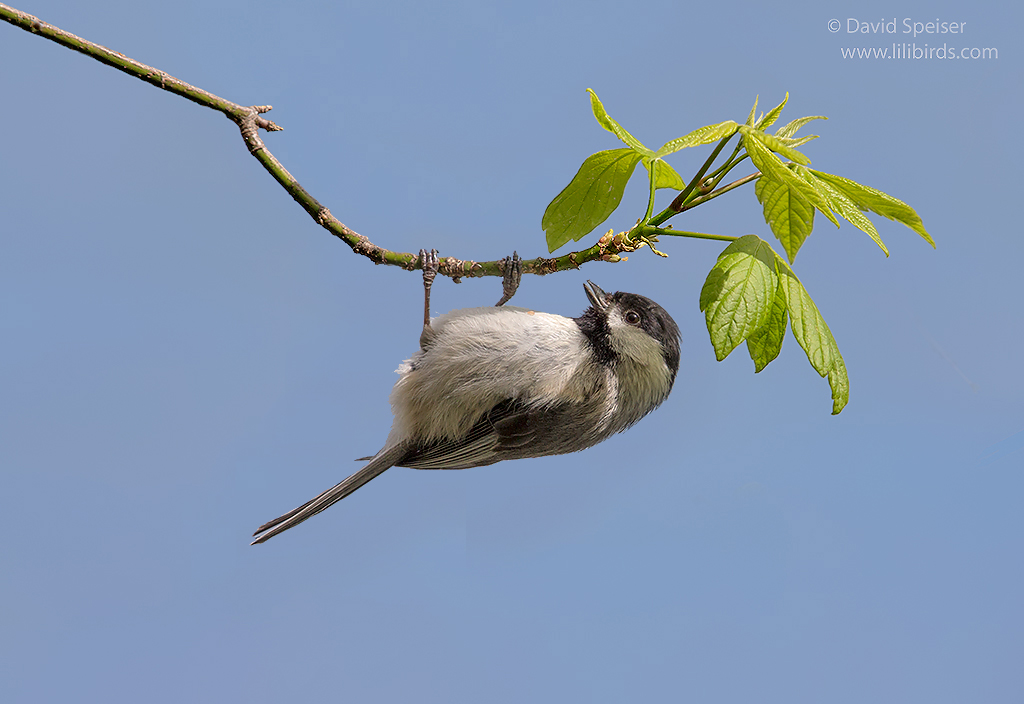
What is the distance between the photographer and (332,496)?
2219mm

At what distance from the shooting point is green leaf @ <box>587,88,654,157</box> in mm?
1616

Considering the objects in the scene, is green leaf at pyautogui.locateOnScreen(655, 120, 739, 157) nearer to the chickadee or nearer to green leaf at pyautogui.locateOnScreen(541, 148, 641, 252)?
green leaf at pyautogui.locateOnScreen(541, 148, 641, 252)

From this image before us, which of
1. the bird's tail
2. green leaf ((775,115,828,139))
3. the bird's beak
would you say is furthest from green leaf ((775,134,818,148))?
the bird's tail

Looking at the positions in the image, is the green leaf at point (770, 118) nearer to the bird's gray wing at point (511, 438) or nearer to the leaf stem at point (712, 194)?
the leaf stem at point (712, 194)

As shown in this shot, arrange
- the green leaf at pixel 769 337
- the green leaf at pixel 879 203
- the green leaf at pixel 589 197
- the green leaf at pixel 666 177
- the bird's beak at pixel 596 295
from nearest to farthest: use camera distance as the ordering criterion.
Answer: the green leaf at pixel 879 203
the green leaf at pixel 769 337
the green leaf at pixel 589 197
the green leaf at pixel 666 177
the bird's beak at pixel 596 295

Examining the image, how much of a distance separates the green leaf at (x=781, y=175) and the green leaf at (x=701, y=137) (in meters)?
0.05

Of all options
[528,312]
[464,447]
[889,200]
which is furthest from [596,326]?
[889,200]

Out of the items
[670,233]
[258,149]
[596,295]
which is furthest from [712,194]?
[258,149]

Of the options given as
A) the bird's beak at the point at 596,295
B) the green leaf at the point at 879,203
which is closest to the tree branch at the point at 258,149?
the bird's beak at the point at 596,295

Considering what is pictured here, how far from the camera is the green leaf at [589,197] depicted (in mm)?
1900

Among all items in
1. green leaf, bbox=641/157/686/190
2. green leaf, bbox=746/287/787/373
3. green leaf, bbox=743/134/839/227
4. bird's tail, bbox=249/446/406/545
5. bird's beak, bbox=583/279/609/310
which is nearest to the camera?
green leaf, bbox=743/134/839/227

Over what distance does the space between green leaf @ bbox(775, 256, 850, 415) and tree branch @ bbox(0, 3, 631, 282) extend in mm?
569

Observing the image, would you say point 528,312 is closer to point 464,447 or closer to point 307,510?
point 464,447

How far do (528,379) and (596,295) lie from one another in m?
0.37
